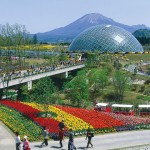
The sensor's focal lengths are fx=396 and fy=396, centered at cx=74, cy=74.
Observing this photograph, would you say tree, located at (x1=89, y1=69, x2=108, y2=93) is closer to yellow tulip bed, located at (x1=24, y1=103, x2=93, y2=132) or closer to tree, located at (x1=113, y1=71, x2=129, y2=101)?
tree, located at (x1=113, y1=71, x2=129, y2=101)

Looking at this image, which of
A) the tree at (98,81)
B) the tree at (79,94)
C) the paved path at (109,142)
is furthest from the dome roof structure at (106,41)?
the paved path at (109,142)

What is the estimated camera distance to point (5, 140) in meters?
28.2

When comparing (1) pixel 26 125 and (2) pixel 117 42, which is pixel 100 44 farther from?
(1) pixel 26 125

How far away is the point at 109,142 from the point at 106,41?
94.2m

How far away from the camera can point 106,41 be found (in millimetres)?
121625

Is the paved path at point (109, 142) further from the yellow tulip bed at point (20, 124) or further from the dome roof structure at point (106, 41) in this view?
the dome roof structure at point (106, 41)

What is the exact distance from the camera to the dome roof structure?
397 feet

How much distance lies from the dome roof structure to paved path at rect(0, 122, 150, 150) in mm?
88323

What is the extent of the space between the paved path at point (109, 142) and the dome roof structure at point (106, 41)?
290 feet

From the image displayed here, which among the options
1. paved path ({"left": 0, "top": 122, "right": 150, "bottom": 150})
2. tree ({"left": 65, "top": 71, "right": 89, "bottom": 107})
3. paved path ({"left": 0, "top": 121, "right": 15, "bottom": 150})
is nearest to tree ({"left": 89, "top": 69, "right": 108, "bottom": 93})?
tree ({"left": 65, "top": 71, "right": 89, "bottom": 107})

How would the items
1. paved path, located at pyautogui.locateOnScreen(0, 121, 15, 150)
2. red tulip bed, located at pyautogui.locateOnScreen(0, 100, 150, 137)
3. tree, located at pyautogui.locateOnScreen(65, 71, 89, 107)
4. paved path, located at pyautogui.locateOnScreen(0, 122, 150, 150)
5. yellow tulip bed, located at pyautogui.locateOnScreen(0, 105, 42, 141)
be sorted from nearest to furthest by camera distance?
1. paved path, located at pyautogui.locateOnScreen(0, 121, 15, 150)
2. paved path, located at pyautogui.locateOnScreen(0, 122, 150, 150)
3. yellow tulip bed, located at pyautogui.locateOnScreen(0, 105, 42, 141)
4. red tulip bed, located at pyautogui.locateOnScreen(0, 100, 150, 137)
5. tree, located at pyautogui.locateOnScreen(65, 71, 89, 107)

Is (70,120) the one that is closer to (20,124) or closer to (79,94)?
(20,124)

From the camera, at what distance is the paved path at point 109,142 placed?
→ 26797 mm

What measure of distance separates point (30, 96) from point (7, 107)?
10.7 m
